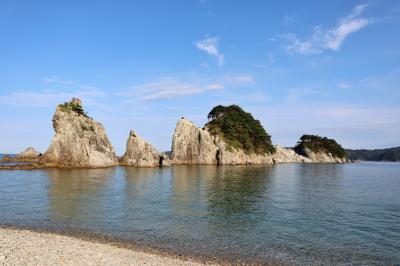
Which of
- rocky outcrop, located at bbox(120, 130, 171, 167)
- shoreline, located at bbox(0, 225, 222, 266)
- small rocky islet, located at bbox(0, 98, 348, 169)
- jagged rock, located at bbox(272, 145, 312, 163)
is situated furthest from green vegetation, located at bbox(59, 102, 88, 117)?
jagged rock, located at bbox(272, 145, 312, 163)

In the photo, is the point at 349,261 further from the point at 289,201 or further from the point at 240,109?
the point at 240,109

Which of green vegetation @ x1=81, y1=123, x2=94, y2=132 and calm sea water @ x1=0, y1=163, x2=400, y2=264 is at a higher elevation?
green vegetation @ x1=81, y1=123, x2=94, y2=132

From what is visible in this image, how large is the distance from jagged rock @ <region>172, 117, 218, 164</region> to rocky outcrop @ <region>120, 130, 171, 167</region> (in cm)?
2392

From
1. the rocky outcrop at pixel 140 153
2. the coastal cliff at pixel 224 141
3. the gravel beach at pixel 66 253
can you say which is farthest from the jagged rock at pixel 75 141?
the gravel beach at pixel 66 253

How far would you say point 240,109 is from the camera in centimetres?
17150

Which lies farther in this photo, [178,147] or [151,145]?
[178,147]

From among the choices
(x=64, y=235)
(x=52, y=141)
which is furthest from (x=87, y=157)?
(x=64, y=235)

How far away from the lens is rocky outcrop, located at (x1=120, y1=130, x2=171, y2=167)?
106 meters

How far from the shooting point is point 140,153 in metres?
107

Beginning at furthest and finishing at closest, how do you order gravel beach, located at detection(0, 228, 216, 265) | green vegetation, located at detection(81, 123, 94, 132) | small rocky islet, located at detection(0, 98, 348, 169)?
green vegetation, located at detection(81, 123, 94, 132) → small rocky islet, located at detection(0, 98, 348, 169) → gravel beach, located at detection(0, 228, 216, 265)

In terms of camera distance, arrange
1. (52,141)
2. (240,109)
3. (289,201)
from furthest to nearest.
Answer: (240,109)
(52,141)
(289,201)

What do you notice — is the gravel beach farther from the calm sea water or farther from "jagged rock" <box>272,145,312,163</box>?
"jagged rock" <box>272,145,312,163</box>

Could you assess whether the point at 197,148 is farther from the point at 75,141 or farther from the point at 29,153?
the point at 29,153

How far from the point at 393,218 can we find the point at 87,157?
80.3m
